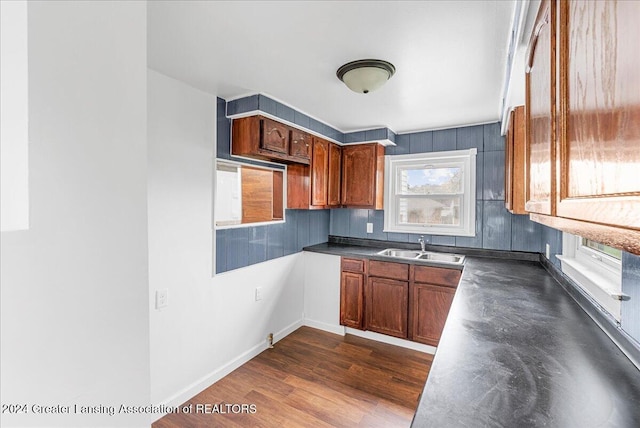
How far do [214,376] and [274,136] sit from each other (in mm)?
2030

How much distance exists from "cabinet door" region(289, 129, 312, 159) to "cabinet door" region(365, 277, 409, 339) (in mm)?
1453

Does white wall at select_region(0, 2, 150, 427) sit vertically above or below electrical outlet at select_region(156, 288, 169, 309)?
above

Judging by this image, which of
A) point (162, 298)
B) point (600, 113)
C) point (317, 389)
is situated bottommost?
point (317, 389)

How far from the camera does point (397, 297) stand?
297 cm

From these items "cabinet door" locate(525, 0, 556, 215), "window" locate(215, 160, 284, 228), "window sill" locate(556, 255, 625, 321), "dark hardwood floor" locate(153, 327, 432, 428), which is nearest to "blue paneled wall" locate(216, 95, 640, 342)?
"window" locate(215, 160, 284, 228)

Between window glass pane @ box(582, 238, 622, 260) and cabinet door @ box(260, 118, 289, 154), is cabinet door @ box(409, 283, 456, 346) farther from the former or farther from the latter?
cabinet door @ box(260, 118, 289, 154)

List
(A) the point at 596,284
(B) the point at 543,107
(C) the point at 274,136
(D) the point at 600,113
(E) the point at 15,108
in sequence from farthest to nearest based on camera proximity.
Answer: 1. (C) the point at 274,136
2. (A) the point at 596,284
3. (B) the point at 543,107
4. (E) the point at 15,108
5. (D) the point at 600,113

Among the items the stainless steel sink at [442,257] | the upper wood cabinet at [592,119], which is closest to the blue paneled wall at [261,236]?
the stainless steel sink at [442,257]

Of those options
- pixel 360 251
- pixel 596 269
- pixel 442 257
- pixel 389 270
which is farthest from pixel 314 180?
pixel 596 269

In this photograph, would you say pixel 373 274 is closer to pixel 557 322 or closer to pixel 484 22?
pixel 557 322

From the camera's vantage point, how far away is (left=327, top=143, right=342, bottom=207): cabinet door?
3.45m

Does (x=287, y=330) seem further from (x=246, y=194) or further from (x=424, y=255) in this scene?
(x=424, y=255)

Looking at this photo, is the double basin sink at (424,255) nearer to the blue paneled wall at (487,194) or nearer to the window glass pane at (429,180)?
the blue paneled wall at (487,194)

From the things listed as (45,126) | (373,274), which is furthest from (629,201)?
(373,274)
